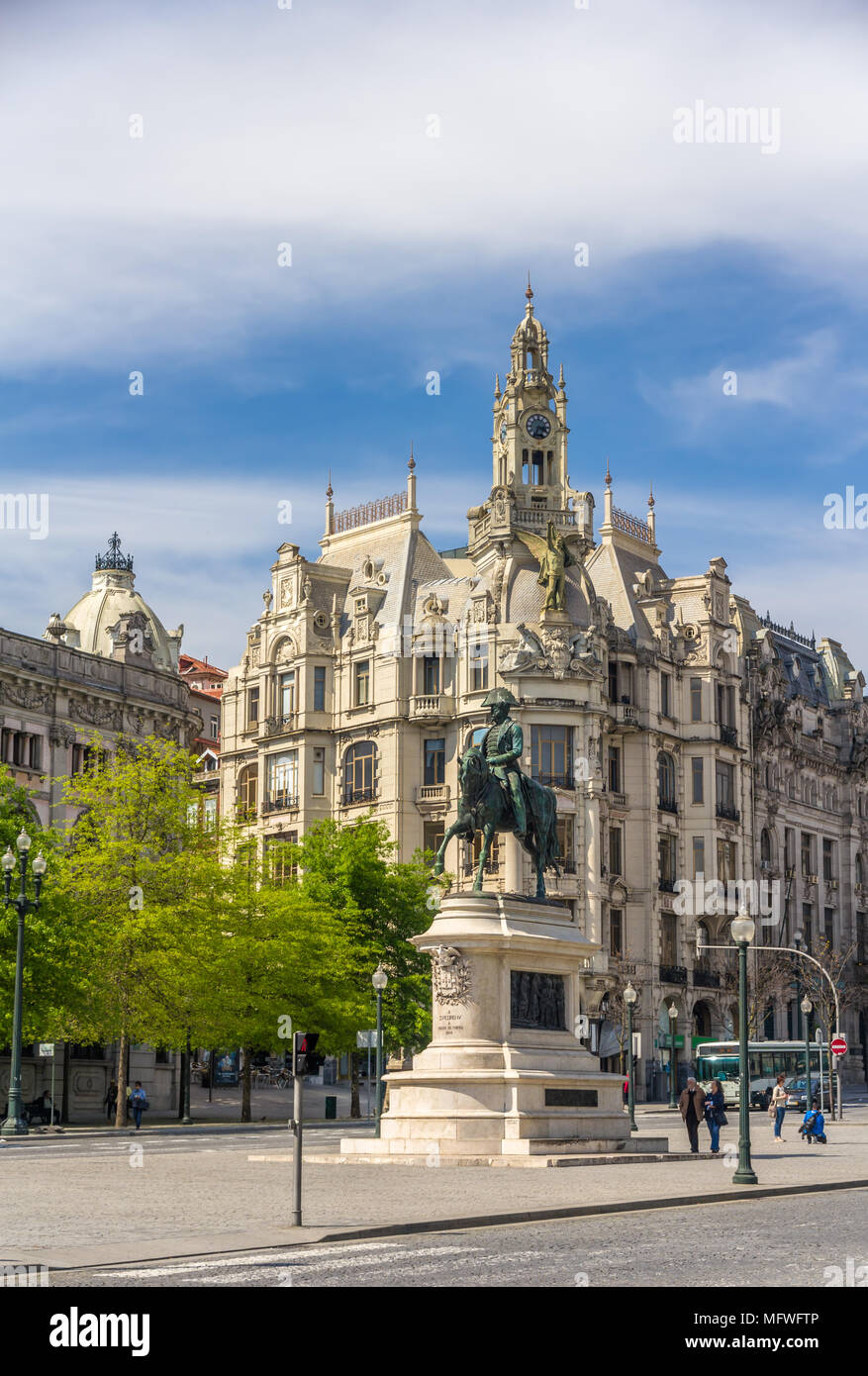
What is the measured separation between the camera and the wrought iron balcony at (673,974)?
85.2 metres

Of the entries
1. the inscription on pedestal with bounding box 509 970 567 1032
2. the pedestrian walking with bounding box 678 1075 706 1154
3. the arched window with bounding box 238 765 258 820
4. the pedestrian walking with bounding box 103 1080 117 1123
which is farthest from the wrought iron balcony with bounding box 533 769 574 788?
the inscription on pedestal with bounding box 509 970 567 1032

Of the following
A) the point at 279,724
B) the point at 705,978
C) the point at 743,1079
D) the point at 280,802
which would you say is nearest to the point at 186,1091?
the point at 743,1079

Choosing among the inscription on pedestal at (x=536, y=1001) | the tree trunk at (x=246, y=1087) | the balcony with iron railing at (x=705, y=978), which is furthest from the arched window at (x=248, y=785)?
the inscription on pedestal at (x=536, y=1001)

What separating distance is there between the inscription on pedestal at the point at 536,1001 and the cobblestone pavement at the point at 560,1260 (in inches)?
551

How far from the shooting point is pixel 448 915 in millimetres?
35281

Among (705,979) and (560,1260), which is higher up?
(705,979)

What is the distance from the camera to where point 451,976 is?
114 feet

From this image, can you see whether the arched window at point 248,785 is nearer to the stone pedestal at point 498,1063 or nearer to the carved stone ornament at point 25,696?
the carved stone ornament at point 25,696

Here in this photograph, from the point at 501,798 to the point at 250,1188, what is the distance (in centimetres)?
1322

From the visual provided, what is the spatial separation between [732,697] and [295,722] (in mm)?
23228

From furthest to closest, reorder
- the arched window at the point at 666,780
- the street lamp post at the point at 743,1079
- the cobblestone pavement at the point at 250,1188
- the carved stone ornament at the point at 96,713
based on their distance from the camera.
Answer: the arched window at the point at 666,780
the carved stone ornament at the point at 96,713
the street lamp post at the point at 743,1079
the cobblestone pavement at the point at 250,1188

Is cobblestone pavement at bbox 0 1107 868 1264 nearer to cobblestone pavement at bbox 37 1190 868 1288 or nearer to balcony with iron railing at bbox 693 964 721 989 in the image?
cobblestone pavement at bbox 37 1190 868 1288

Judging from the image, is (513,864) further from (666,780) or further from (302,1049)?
(302,1049)
